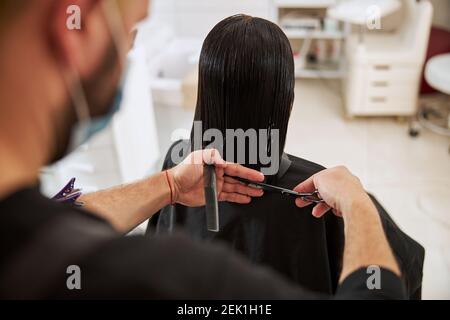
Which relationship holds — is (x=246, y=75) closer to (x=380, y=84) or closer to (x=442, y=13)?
(x=380, y=84)

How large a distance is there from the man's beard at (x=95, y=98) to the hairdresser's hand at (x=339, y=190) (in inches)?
17.4

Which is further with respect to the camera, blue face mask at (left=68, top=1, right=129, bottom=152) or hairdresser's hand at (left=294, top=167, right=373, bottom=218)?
hairdresser's hand at (left=294, top=167, right=373, bottom=218)

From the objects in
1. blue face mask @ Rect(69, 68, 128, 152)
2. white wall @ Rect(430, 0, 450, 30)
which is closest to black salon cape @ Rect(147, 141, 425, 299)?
blue face mask @ Rect(69, 68, 128, 152)

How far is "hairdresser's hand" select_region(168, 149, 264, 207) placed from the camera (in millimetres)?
917

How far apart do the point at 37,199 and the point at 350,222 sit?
0.47m

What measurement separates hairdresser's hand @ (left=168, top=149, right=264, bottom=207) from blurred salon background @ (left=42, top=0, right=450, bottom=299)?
0.85 feet

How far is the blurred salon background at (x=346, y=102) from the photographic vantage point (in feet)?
5.23

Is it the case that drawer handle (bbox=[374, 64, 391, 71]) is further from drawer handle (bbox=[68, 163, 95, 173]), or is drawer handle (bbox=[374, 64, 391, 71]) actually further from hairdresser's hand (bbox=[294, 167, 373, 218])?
hairdresser's hand (bbox=[294, 167, 373, 218])

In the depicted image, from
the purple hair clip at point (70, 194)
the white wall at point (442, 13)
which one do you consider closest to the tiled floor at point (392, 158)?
the purple hair clip at point (70, 194)

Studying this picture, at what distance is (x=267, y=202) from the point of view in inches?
39.5

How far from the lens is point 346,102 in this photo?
2596 millimetres
